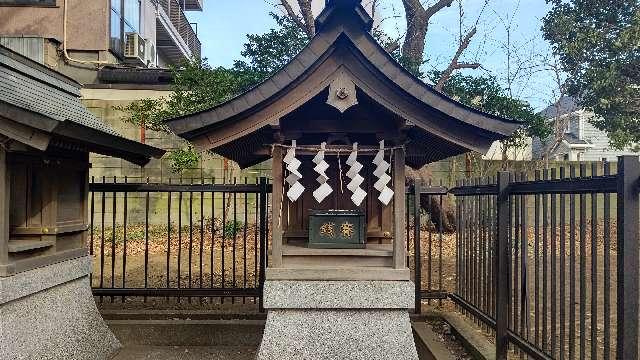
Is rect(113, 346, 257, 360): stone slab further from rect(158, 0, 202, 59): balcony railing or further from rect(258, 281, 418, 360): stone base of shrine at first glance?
rect(158, 0, 202, 59): balcony railing

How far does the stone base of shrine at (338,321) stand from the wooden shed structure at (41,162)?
8.44 feet

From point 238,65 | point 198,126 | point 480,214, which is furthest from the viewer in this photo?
point 238,65

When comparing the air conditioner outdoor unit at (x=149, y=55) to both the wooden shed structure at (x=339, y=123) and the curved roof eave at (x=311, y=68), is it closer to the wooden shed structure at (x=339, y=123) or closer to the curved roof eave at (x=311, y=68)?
the wooden shed structure at (x=339, y=123)

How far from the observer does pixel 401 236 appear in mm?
5148

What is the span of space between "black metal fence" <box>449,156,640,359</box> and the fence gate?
10.1 ft

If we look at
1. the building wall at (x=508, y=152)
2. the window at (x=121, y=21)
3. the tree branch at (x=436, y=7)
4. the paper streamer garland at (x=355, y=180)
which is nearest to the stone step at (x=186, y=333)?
the paper streamer garland at (x=355, y=180)

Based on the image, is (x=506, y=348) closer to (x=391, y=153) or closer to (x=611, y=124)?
(x=391, y=153)

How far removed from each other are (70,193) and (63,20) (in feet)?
43.0

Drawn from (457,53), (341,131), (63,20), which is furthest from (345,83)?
(63,20)

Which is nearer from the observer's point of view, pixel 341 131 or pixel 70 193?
pixel 341 131

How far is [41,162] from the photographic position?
5523 mm

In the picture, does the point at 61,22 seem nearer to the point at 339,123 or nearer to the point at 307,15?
the point at 307,15

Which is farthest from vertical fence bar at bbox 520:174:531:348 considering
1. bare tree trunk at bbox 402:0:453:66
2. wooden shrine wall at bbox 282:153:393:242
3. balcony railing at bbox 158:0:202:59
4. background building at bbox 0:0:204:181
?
balcony railing at bbox 158:0:202:59

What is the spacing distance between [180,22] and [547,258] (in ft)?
90.8
